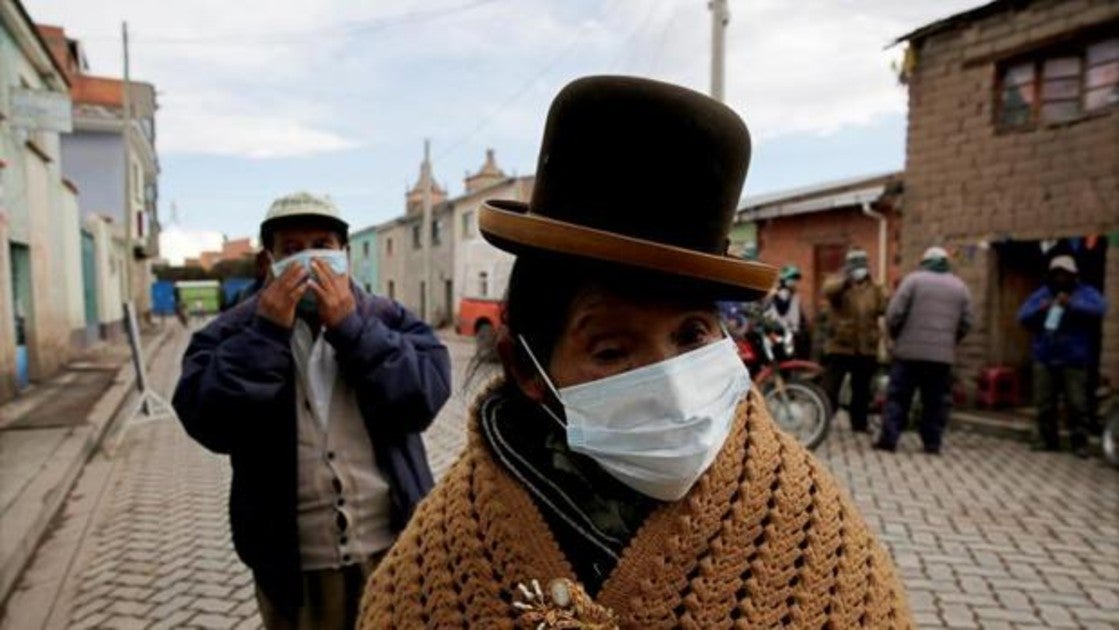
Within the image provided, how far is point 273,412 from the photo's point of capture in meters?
2.14

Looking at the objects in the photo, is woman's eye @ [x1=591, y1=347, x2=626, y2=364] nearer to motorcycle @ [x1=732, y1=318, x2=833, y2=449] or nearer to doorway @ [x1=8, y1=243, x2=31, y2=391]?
motorcycle @ [x1=732, y1=318, x2=833, y2=449]

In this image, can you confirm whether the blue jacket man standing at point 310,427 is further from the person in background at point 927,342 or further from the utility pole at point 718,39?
the utility pole at point 718,39

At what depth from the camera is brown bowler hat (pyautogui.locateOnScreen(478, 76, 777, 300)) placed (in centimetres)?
102

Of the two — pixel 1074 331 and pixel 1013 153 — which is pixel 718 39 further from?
pixel 1074 331

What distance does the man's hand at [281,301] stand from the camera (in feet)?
7.09

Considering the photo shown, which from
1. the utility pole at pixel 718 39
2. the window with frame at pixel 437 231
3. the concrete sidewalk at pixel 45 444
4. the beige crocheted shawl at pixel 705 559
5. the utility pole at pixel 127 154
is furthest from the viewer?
the window with frame at pixel 437 231

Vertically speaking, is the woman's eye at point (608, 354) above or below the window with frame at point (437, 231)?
below

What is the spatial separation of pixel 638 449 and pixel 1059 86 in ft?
31.5

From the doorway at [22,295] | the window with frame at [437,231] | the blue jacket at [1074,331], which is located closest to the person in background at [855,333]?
the blue jacket at [1074,331]

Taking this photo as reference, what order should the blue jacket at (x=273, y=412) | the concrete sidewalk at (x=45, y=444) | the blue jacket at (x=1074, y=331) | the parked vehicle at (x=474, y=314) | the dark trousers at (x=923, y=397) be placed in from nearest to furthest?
the blue jacket at (x=273, y=412)
the concrete sidewalk at (x=45, y=444)
the blue jacket at (x=1074, y=331)
the dark trousers at (x=923, y=397)
the parked vehicle at (x=474, y=314)

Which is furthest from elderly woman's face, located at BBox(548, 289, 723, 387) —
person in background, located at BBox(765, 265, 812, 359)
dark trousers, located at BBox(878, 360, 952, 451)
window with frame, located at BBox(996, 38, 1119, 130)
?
window with frame, located at BBox(996, 38, 1119, 130)

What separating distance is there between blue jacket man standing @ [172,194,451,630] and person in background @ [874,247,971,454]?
6.04 metres

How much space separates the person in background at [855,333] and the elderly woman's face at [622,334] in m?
7.56

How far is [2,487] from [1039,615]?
670 centimetres
